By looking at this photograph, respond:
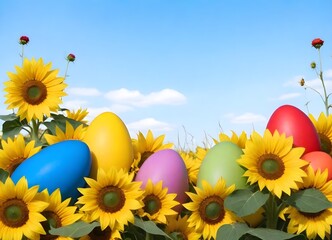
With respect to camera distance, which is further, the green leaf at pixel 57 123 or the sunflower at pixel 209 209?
the green leaf at pixel 57 123

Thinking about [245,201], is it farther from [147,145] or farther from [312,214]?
[147,145]

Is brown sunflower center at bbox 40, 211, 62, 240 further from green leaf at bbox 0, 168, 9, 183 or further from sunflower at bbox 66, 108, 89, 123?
sunflower at bbox 66, 108, 89, 123

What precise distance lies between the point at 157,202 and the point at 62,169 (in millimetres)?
421

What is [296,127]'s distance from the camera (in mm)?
2619

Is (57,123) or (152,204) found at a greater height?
(57,123)

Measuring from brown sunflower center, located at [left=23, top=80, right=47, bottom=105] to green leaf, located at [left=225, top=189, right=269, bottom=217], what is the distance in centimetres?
111

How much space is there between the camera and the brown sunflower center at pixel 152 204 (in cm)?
232

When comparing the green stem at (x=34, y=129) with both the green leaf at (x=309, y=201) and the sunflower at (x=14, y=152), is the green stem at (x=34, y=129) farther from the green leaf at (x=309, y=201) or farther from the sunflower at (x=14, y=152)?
the green leaf at (x=309, y=201)

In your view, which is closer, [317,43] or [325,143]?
[325,143]

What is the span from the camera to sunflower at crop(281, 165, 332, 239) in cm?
231

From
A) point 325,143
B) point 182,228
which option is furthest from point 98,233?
point 325,143

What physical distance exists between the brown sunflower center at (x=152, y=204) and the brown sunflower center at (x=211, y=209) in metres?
0.18

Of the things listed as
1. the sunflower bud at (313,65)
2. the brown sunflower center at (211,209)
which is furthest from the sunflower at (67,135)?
the sunflower bud at (313,65)

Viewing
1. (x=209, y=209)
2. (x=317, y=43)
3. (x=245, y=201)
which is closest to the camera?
(x=245, y=201)
